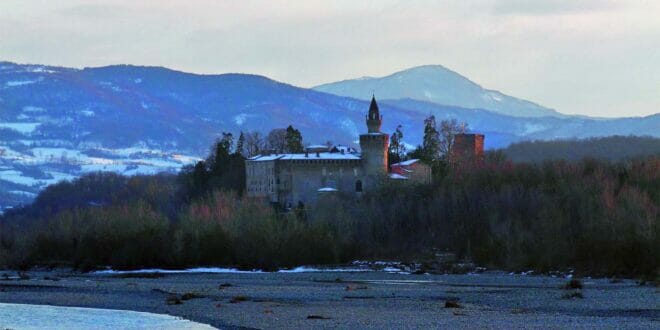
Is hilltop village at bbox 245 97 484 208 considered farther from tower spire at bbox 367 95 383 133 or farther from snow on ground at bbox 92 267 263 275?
snow on ground at bbox 92 267 263 275

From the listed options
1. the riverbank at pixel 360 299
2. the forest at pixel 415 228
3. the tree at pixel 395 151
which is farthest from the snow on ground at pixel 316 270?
the tree at pixel 395 151

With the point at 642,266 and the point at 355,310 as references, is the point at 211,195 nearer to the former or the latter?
the point at 642,266

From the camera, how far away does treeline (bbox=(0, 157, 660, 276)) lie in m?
86.1

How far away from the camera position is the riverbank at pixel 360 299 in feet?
140

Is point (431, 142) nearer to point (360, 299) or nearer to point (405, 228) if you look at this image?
point (405, 228)

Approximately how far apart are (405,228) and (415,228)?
0.80 meters

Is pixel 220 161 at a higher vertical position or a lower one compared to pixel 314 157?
higher

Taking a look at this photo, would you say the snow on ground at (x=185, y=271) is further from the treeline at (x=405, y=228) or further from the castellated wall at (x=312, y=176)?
the castellated wall at (x=312, y=176)

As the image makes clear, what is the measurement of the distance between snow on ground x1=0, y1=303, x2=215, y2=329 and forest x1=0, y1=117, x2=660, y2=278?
35982 millimetres

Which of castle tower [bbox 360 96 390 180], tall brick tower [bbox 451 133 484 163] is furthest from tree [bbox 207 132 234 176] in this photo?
tall brick tower [bbox 451 133 484 163]

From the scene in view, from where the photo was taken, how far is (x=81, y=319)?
46906 millimetres

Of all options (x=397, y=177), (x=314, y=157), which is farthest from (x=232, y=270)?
(x=314, y=157)

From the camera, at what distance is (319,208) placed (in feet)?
353

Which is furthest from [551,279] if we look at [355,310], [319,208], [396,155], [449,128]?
[449,128]
